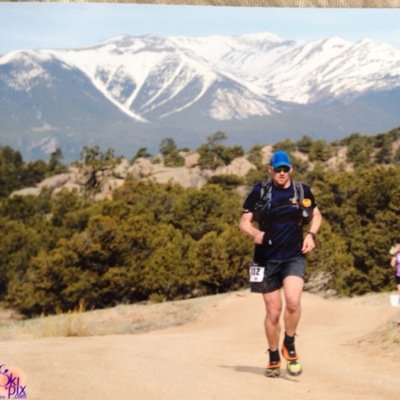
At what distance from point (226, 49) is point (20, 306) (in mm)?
16306

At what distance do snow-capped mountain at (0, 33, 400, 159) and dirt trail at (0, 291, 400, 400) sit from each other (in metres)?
1.37

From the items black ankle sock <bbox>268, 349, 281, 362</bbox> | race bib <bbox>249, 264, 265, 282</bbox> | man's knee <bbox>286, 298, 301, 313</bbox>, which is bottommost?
black ankle sock <bbox>268, 349, 281, 362</bbox>

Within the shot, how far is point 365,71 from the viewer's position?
495 cm

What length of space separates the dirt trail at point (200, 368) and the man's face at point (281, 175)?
879mm

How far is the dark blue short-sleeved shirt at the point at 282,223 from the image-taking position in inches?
150

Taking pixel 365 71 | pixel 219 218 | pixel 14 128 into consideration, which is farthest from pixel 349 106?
pixel 219 218

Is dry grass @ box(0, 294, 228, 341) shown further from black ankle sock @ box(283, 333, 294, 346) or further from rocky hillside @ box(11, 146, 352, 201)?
rocky hillside @ box(11, 146, 352, 201)

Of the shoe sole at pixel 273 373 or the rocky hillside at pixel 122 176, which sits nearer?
the shoe sole at pixel 273 373

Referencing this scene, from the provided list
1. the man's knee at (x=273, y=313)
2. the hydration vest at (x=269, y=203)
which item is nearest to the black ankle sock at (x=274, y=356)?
the man's knee at (x=273, y=313)

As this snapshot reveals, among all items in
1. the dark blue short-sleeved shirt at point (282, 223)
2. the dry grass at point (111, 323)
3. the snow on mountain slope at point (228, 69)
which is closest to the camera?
the dark blue short-sleeved shirt at point (282, 223)

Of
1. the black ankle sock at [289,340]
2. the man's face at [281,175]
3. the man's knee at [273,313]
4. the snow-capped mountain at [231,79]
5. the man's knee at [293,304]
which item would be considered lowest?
the black ankle sock at [289,340]

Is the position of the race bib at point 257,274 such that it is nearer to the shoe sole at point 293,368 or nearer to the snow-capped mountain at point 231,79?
the shoe sole at point 293,368

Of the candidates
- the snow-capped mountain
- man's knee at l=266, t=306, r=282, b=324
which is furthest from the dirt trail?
the snow-capped mountain

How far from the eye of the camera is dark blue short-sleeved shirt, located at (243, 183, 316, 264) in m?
3.80
